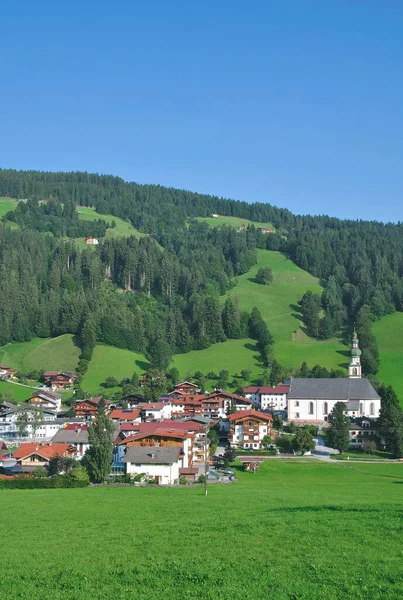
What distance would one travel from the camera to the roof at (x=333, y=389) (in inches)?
3708

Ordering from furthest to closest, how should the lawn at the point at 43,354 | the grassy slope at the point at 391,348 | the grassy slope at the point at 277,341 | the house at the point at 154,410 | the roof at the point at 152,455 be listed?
the grassy slope at the point at 277,341, the lawn at the point at 43,354, the grassy slope at the point at 391,348, the house at the point at 154,410, the roof at the point at 152,455

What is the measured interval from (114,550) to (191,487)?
27090 mm

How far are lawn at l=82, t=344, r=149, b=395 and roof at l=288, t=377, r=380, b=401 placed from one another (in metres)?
28.4

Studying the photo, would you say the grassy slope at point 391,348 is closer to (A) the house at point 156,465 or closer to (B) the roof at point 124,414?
(B) the roof at point 124,414

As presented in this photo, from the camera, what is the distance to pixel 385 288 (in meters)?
148

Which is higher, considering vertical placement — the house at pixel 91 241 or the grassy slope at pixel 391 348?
the house at pixel 91 241

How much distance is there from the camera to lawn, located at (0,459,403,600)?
1678cm

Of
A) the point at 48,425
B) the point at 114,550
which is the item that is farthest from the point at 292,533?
the point at 48,425

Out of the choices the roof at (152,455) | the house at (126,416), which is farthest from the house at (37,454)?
the house at (126,416)

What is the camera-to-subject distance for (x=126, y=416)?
274ft

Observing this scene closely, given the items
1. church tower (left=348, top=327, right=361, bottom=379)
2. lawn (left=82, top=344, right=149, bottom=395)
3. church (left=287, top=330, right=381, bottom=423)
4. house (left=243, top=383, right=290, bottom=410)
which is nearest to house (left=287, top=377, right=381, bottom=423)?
church (left=287, top=330, right=381, bottom=423)

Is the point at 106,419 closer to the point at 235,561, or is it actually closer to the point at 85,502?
the point at 85,502

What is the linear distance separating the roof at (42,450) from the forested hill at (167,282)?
49.1m

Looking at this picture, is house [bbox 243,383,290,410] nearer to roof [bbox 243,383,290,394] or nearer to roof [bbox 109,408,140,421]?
roof [bbox 243,383,290,394]
